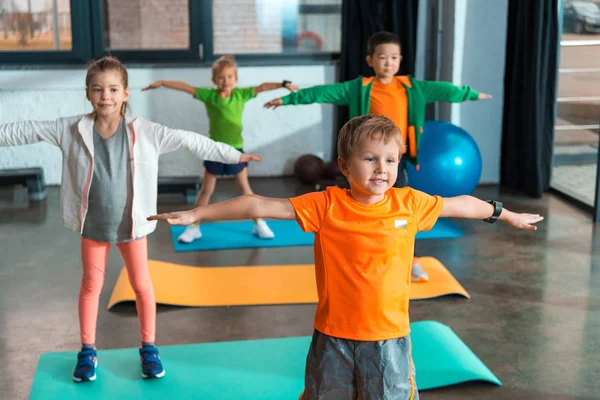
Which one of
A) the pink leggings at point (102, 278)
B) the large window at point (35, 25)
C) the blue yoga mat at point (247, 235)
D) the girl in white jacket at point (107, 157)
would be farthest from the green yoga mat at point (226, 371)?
the large window at point (35, 25)

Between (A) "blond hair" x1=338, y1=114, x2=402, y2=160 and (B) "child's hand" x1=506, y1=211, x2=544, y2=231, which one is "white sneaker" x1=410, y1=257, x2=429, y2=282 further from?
(A) "blond hair" x1=338, y1=114, x2=402, y2=160

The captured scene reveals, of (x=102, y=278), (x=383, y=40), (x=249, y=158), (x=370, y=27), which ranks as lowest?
(x=102, y=278)

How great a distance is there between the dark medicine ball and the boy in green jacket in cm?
242

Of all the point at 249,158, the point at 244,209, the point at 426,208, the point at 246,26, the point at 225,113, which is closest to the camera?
the point at 244,209

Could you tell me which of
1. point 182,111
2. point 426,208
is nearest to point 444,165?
point 182,111

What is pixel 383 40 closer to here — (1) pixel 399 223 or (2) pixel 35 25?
(1) pixel 399 223

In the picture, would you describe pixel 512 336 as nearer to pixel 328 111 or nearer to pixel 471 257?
pixel 471 257

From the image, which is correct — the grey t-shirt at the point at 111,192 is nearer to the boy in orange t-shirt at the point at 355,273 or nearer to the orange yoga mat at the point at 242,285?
the boy in orange t-shirt at the point at 355,273

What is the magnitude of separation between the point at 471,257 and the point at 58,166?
3824 mm

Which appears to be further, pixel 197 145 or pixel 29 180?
pixel 29 180

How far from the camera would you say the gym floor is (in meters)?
3.32

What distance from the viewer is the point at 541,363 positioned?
133 inches

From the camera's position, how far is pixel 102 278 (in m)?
3.15

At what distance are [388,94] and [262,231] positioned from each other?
151 centimetres
